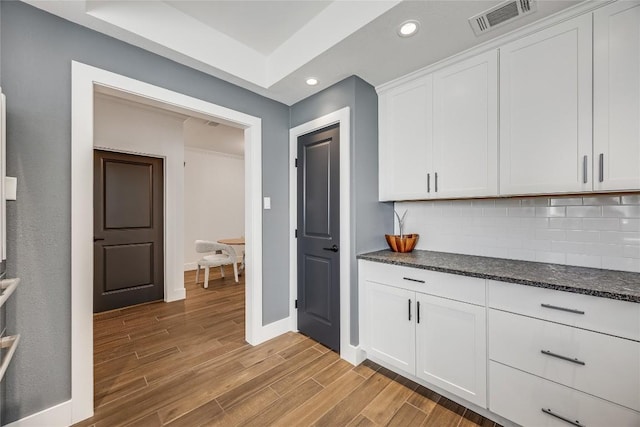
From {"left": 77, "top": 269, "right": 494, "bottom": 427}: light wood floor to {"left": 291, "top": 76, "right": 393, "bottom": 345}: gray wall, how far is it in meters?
0.44

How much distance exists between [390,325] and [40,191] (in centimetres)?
248

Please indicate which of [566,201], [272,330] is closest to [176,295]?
[272,330]

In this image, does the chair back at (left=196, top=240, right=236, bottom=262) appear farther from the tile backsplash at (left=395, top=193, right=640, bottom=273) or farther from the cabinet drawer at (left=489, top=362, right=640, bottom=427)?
the cabinet drawer at (left=489, top=362, right=640, bottom=427)

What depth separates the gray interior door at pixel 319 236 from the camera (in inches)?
95.6

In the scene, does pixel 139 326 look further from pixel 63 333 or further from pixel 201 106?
pixel 201 106

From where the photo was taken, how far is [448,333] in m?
1.75

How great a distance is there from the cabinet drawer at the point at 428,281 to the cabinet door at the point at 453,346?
48 millimetres

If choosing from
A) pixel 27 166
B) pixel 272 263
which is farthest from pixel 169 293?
pixel 27 166

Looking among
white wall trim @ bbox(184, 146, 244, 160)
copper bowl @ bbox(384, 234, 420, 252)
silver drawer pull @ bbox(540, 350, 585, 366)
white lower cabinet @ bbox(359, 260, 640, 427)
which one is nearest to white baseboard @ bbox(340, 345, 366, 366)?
white lower cabinet @ bbox(359, 260, 640, 427)

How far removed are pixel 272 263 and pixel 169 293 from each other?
6.69 ft

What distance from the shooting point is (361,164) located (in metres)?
2.33

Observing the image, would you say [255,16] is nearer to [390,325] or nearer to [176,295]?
[390,325]

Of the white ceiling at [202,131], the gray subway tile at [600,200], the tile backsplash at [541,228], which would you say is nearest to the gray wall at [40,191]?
the white ceiling at [202,131]

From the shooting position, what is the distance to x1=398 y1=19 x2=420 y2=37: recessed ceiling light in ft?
5.53
